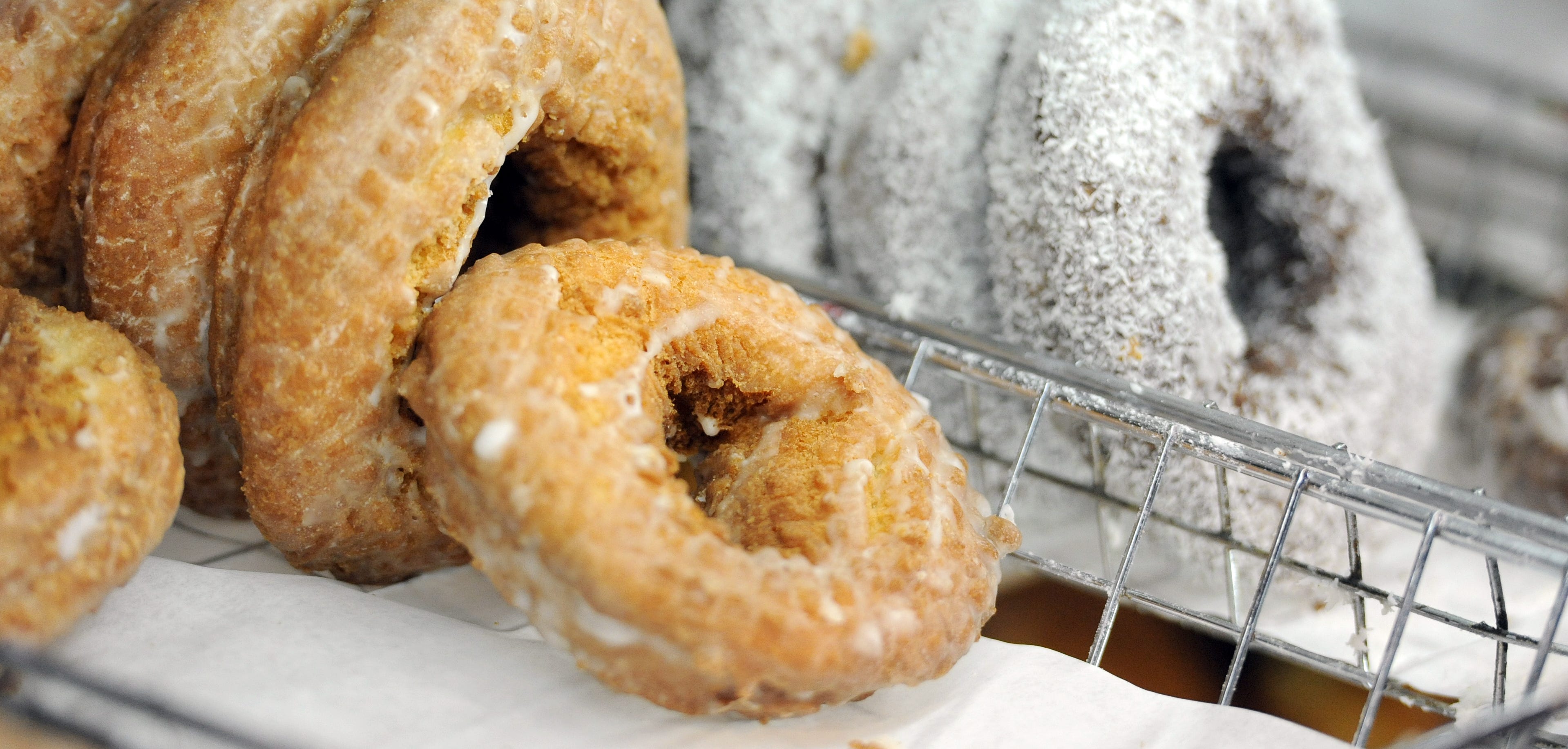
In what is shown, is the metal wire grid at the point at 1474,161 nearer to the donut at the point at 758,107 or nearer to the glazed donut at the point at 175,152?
the donut at the point at 758,107

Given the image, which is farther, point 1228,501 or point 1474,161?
point 1474,161

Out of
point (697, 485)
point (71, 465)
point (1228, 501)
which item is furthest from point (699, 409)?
point (1228, 501)

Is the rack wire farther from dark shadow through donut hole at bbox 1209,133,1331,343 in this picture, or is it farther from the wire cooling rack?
dark shadow through donut hole at bbox 1209,133,1331,343

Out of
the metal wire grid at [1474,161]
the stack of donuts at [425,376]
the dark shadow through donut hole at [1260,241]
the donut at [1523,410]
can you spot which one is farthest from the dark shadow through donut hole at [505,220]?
the metal wire grid at [1474,161]

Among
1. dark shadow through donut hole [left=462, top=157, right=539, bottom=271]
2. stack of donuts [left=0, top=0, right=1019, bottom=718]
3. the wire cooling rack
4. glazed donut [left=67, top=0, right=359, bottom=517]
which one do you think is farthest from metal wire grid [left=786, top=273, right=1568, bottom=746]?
glazed donut [left=67, top=0, right=359, bottom=517]

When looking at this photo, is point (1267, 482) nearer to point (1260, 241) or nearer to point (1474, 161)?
point (1260, 241)

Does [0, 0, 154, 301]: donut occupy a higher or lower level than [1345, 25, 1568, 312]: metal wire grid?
lower
